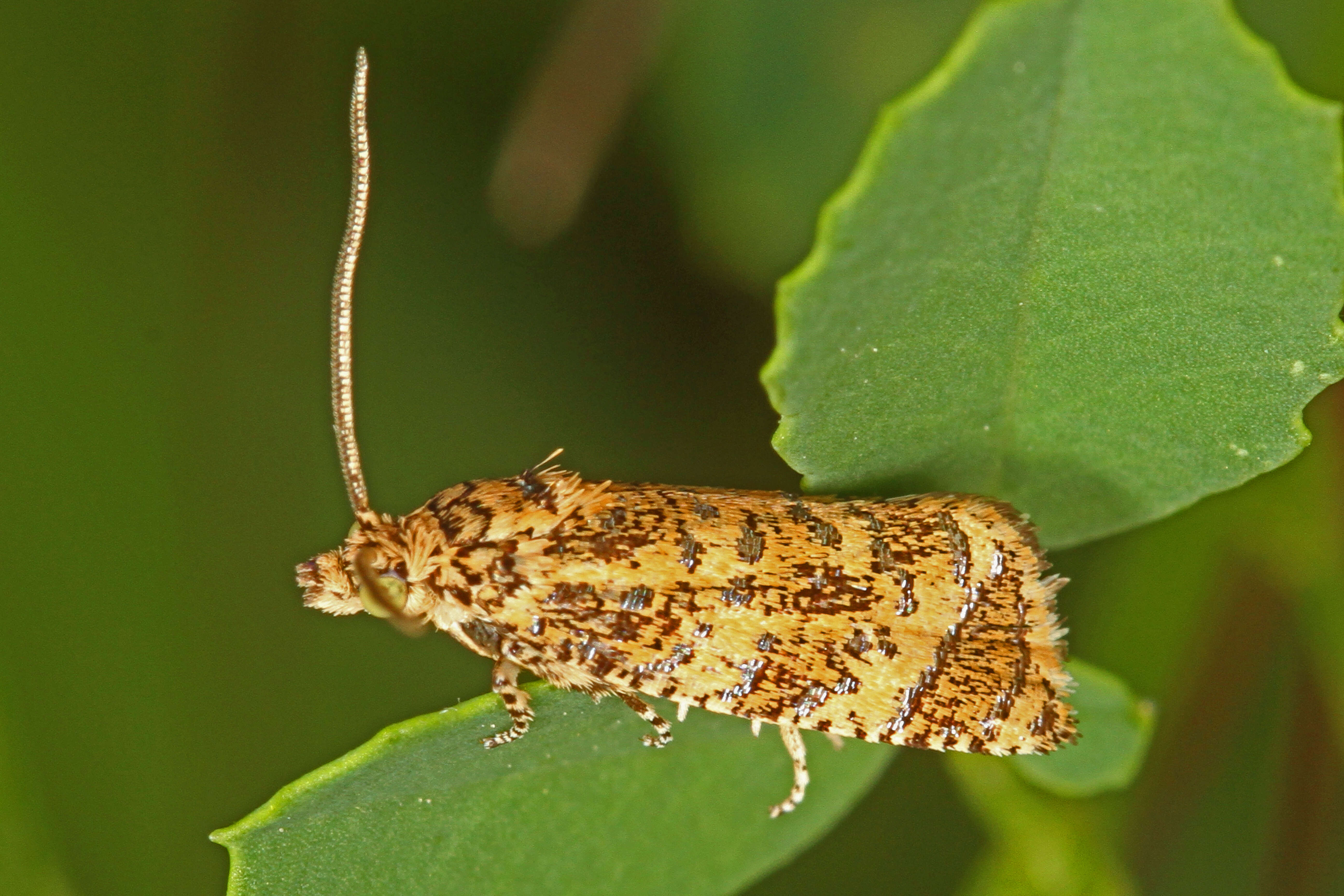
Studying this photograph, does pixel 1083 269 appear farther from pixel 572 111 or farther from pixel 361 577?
pixel 572 111

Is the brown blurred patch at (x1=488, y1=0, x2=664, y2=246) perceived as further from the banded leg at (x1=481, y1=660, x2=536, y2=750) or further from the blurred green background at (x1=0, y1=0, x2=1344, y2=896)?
the banded leg at (x1=481, y1=660, x2=536, y2=750)

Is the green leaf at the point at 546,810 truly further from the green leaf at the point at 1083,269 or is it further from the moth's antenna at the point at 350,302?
the moth's antenna at the point at 350,302

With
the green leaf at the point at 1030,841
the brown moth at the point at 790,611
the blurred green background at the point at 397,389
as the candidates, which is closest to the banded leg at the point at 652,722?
the brown moth at the point at 790,611

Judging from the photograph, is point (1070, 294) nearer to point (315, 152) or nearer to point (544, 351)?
point (544, 351)

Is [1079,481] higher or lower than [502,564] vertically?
lower

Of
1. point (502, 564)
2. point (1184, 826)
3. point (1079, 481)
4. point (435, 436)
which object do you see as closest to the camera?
point (1079, 481)

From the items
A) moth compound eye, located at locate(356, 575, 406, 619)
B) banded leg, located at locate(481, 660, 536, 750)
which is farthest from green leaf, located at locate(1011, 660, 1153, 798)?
moth compound eye, located at locate(356, 575, 406, 619)

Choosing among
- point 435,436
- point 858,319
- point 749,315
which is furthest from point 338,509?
point 858,319
